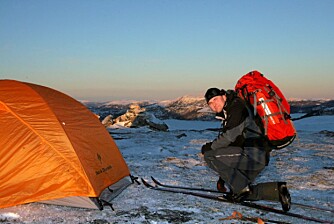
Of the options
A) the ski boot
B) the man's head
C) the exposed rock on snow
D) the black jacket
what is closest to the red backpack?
the black jacket

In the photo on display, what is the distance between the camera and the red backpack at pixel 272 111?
5.18 m

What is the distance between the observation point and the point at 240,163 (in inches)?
220

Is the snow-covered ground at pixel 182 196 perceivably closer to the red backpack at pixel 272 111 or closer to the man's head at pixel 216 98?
the red backpack at pixel 272 111

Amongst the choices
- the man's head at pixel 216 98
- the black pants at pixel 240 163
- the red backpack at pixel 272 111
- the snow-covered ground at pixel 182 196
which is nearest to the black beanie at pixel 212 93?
the man's head at pixel 216 98

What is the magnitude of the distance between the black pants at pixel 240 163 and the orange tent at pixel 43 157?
84.3 inches

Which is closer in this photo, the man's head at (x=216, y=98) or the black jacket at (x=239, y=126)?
the black jacket at (x=239, y=126)

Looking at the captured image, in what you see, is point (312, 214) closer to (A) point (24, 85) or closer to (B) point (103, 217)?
(B) point (103, 217)

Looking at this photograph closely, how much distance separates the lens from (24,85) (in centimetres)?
639

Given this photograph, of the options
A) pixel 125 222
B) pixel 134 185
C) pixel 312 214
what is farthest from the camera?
pixel 134 185

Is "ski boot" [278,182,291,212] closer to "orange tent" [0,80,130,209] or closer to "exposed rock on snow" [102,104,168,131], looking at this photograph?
"orange tent" [0,80,130,209]

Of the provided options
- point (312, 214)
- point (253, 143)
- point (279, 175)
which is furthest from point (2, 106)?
point (279, 175)

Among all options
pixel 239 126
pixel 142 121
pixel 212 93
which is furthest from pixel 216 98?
pixel 142 121

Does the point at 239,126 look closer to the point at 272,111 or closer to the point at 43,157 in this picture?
the point at 272,111

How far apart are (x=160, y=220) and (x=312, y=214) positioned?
7.91 ft
